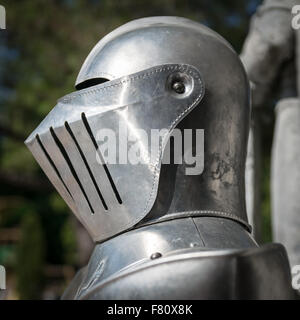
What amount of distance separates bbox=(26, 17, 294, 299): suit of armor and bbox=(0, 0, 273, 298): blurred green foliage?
331 inches

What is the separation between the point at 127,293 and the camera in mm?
1685

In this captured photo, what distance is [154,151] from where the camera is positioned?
1873 mm

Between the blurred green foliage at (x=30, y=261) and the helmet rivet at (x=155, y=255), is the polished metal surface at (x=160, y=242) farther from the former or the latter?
the blurred green foliage at (x=30, y=261)

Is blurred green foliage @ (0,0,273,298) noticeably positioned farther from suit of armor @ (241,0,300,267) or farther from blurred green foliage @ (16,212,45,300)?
suit of armor @ (241,0,300,267)

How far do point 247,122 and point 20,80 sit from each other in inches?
473

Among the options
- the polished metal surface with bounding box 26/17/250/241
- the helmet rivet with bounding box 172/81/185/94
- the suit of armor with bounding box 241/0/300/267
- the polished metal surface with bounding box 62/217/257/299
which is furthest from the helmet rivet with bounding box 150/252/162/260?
the suit of armor with bounding box 241/0/300/267

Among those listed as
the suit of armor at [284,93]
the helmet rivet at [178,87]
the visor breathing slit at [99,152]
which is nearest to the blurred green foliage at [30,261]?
the suit of armor at [284,93]

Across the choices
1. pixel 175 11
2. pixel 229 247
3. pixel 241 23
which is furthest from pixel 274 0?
pixel 241 23

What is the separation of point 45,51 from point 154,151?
10484mm

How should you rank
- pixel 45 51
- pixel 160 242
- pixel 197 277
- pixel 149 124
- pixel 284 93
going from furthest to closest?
pixel 45 51
pixel 284 93
pixel 149 124
pixel 160 242
pixel 197 277

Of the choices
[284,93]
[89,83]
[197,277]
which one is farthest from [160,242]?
[284,93]

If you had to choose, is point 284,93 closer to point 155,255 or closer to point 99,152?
point 99,152

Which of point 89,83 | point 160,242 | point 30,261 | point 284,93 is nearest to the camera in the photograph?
point 160,242

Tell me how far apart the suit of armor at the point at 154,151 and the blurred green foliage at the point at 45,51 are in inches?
331
